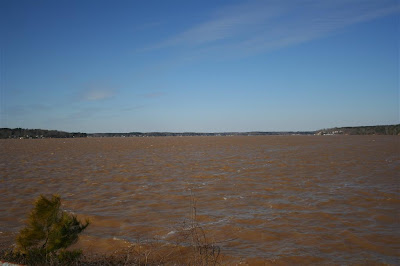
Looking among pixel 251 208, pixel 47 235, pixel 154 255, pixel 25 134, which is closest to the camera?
pixel 47 235

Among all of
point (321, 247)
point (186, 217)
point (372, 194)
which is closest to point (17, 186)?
point (186, 217)

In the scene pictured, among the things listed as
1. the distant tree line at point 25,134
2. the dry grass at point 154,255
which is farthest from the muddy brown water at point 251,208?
the distant tree line at point 25,134

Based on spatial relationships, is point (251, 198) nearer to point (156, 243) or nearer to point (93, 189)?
point (156, 243)

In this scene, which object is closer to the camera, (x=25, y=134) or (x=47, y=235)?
(x=47, y=235)

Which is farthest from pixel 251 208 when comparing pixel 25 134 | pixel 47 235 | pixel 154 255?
pixel 25 134

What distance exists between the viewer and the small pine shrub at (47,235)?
5.00 meters

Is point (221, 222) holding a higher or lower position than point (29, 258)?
lower

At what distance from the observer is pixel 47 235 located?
17.0 ft

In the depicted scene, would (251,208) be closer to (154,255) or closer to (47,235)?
(154,255)

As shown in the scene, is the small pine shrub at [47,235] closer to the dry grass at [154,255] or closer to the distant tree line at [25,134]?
the dry grass at [154,255]

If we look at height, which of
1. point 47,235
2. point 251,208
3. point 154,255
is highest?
point 47,235

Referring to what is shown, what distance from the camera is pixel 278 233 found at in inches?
299

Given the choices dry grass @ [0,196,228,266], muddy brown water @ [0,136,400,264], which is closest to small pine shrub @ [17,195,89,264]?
dry grass @ [0,196,228,266]

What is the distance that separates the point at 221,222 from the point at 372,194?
6.85 m
